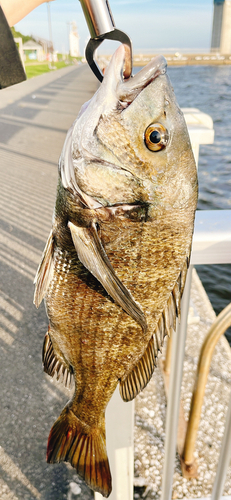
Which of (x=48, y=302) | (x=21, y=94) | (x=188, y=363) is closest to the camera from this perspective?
(x=48, y=302)

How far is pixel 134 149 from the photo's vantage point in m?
0.93

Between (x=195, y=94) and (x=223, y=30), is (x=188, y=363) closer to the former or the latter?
(x=195, y=94)

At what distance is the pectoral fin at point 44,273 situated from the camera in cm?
98

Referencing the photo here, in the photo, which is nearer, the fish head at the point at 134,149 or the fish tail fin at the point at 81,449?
the fish head at the point at 134,149

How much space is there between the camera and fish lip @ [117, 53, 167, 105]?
0.83 metres

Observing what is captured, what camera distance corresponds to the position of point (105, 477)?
43.0 inches

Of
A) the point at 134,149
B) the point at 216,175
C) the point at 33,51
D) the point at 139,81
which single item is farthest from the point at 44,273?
the point at 33,51

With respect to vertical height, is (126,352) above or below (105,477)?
above

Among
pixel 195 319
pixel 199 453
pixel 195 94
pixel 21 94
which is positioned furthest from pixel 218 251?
pixel 195 94

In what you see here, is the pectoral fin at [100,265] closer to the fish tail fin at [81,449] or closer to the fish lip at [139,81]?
the fish lip at [139,81]

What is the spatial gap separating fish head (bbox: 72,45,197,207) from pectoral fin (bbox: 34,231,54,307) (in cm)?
19

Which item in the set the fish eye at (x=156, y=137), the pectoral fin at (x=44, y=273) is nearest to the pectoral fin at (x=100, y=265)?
the pectoral fin at (x=44, y=273)

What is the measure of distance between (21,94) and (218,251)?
21647 millimetres

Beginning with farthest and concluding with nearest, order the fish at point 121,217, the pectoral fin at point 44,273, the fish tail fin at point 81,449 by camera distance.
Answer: the fish tail fin at point 81,449 < the pectoral fin at point 44,273 < the fish at point 121,217
